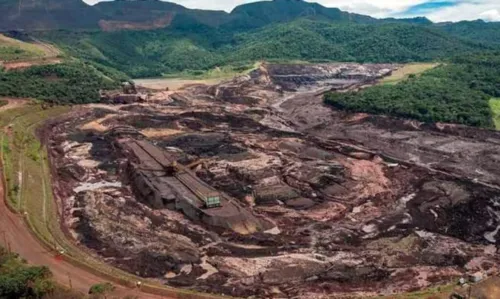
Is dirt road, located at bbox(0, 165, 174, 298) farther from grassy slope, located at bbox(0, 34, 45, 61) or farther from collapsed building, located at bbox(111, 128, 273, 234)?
grassy slope, located at bbox(0, 34, 45, 61)

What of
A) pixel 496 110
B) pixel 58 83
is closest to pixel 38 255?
pixel 58 83

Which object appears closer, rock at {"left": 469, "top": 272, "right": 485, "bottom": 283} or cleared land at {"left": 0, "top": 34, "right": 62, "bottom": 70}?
rock at {"left": 469, "top": 272, "right": 485, "bottom": 283}

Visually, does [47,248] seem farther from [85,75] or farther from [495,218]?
[85,75]

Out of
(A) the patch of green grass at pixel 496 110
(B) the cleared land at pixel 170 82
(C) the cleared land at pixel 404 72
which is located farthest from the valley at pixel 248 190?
(B) the cleared land at pixel 170 82

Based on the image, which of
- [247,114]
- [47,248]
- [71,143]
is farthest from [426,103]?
[47,248]

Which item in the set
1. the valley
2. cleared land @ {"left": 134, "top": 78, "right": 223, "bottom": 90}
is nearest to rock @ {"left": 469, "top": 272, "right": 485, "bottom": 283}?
the valley

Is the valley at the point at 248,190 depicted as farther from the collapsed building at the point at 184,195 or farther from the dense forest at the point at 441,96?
the dense forest at the point at 441,96
